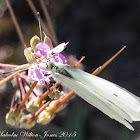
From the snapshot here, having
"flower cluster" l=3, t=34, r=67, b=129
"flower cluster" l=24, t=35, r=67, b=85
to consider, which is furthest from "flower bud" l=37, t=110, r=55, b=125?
"flower cluster" l=24, t=35, r=67, b=85

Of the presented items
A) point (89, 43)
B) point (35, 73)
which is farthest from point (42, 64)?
point (89, 43)

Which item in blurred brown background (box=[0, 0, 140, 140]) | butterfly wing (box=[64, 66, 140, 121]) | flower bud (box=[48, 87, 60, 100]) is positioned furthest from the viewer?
blurred brown background (box=[0, 0, 140, 140])

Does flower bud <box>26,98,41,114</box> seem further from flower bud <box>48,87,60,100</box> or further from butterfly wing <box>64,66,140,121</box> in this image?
butterfly wing <box>64,66,140,121</box>

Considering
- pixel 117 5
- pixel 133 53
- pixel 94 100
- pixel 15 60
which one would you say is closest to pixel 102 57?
pixel 133 53

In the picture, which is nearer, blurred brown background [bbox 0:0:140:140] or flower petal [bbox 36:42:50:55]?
flower petal [bbox 36:42:50:55]


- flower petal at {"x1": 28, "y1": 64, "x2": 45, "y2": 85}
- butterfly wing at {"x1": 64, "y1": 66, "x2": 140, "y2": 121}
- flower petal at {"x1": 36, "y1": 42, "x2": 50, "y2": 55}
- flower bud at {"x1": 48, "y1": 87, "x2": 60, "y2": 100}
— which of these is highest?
flower petal at {"x1": 36, "y1": 42, "x2": 50, "y2": 55}

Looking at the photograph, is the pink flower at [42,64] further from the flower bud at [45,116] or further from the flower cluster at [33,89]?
the flower bud at [45,116]

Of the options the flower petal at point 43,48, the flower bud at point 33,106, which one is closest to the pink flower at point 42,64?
the flower petal at point 43,48

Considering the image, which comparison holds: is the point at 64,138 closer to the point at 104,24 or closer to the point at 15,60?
the point at 15,60
